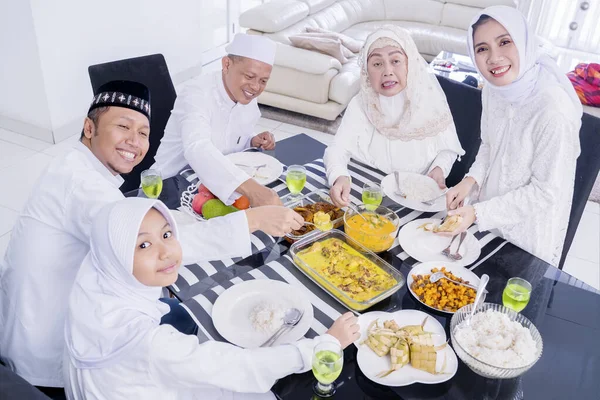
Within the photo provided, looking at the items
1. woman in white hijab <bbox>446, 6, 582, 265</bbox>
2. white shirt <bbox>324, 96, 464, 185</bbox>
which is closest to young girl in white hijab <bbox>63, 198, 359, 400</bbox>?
woman in white hijab <bbox>446, 6, 582, 265</bbox>

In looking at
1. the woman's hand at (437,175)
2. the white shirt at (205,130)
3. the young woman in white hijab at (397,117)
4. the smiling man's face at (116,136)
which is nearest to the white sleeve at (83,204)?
the smiling man's face at (116,136)

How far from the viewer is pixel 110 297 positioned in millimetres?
1175

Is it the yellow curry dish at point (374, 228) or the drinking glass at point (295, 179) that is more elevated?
the drinking glass at point (295, 179)

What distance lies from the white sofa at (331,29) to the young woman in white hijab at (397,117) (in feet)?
7.24

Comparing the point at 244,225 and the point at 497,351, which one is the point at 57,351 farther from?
the point at 497,351

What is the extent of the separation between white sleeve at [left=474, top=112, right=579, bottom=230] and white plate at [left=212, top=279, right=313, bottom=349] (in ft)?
2.57

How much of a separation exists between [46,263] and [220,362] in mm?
634

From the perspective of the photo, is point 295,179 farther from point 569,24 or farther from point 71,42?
point 569,24

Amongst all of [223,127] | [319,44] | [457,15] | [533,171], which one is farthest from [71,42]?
[457,15]

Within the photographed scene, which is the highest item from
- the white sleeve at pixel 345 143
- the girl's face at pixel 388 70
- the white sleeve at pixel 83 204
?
the girl's face at pixel 388 70

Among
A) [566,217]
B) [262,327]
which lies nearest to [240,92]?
[262,327]

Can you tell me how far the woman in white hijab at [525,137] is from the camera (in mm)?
1811

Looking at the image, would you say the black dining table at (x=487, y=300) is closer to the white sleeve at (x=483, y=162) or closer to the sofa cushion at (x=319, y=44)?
the white sleeve at (x=483, y=162)

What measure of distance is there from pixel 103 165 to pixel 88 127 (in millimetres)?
128
